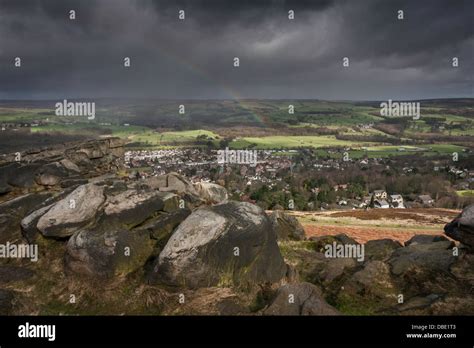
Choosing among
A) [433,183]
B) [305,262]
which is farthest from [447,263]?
[433,183]

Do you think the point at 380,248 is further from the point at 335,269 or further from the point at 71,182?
the point at 71,182

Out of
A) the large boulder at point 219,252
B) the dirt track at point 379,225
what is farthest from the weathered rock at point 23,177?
A: the dirt track at point 379,225

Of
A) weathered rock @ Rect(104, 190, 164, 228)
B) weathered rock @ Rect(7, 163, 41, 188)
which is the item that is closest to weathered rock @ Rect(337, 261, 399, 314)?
weathered rock @ Rect(104, 190, 164, 228)

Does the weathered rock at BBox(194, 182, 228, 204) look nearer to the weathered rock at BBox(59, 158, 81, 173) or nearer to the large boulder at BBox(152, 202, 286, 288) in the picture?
the weathered rock at BBox(59, 158, 81, 173)

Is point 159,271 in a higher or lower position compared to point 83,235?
lower

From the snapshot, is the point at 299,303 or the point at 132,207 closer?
the point at 299,303

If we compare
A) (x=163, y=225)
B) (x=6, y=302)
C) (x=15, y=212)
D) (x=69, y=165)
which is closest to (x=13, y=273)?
(x=6, y=302)
